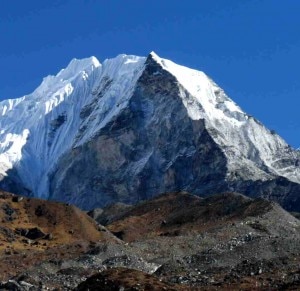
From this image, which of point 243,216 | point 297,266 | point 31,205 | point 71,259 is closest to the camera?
point 297,266

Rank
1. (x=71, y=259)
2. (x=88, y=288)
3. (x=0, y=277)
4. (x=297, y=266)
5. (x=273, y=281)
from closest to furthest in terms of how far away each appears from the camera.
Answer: (x=88, y=288)
(x=273, y=281)
(x=297, y=266)
(x=0, y=277)
(x=71, y=259)

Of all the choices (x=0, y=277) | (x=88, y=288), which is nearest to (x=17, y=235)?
(x=0, y=277)

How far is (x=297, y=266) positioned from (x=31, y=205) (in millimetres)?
82214

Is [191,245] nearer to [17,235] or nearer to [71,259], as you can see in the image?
[71,259]

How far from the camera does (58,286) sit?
252 feet

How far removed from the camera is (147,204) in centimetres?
17600

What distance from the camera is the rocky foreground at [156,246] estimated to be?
2768 inches

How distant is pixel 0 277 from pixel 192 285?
106 feet

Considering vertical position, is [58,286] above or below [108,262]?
below

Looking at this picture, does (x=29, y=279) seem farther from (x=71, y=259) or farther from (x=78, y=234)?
(x=78, y=234)

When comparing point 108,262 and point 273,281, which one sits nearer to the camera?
point 273,281

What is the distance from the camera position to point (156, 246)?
371ft

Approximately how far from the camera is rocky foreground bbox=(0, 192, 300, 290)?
70.3m

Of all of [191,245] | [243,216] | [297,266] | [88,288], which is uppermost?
[243,216]
